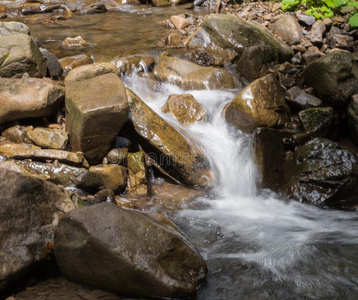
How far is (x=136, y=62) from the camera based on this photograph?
827 centimetres

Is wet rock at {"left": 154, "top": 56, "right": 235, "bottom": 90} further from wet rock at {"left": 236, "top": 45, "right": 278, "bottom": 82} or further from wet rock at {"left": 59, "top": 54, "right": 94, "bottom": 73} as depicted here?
wet rock at {"left": 59, "top": 54, "right": 94, "bottom": 73}

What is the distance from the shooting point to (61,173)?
5.30 meters

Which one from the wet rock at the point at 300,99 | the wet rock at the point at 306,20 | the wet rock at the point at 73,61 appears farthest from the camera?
the wet rock at the point at 306,20

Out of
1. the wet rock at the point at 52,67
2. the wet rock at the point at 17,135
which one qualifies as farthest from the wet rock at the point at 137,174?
the wet rock at the point at 52,67

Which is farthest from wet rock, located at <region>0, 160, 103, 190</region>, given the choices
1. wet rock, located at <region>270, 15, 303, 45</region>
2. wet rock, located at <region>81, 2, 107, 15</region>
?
wet rock, located at <region>81, 2, 107, 15</region>

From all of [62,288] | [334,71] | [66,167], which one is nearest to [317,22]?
[334,71]

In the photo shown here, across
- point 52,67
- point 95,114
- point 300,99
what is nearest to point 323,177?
point 300,99

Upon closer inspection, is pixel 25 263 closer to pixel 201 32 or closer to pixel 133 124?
pixel 133 124

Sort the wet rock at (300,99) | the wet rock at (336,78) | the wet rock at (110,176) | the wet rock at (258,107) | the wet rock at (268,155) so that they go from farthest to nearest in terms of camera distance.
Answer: the wet rock at (300,99) < the wet rock at (336,78) < the wet rock at (258,107) < the wet rock at (268,155) < the wet rock at (110,176)

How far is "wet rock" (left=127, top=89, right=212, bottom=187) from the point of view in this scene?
19.5ft

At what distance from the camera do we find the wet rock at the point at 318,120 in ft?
22.4

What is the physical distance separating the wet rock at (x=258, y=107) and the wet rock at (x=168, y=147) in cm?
115

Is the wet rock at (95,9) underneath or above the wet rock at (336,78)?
underneath

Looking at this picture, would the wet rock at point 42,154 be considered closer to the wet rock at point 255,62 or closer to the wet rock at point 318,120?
the wet rock at point 318,120
